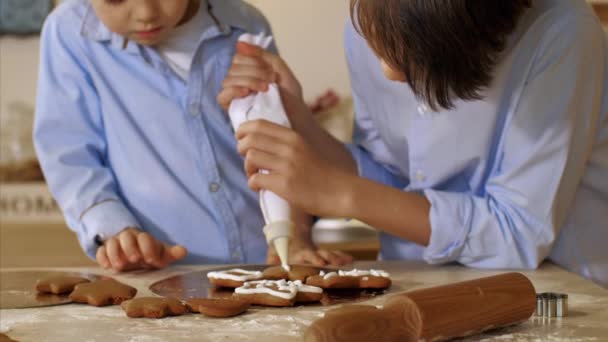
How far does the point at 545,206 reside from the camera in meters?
1.12

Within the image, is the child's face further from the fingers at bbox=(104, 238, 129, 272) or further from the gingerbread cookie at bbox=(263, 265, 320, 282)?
the gingerbread cookie at bbox=(263, 265, 320, 282)

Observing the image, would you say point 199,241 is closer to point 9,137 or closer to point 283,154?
point 283,154

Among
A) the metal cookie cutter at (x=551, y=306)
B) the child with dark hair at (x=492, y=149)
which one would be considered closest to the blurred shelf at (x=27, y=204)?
the child with dark hair at (x=492, y=149)

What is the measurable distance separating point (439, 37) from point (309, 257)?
1.41 ft

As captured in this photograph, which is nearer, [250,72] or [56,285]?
[56,285]

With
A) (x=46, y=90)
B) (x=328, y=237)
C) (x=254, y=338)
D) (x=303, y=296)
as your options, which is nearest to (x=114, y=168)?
(x=46, y=90)

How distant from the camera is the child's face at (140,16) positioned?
1.27m

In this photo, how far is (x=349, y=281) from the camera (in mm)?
1000

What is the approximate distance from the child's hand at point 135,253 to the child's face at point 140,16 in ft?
0.99

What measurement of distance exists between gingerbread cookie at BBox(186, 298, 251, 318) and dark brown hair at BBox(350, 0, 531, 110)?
1.04 feet

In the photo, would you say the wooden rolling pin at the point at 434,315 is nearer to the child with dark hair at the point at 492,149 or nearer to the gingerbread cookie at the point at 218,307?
the gingerbread cookie at the point at 218,307

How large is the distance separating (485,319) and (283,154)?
457 mm

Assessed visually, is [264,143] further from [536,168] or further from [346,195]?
[536,168]

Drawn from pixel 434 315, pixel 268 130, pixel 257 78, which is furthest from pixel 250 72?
pixel 434 315
